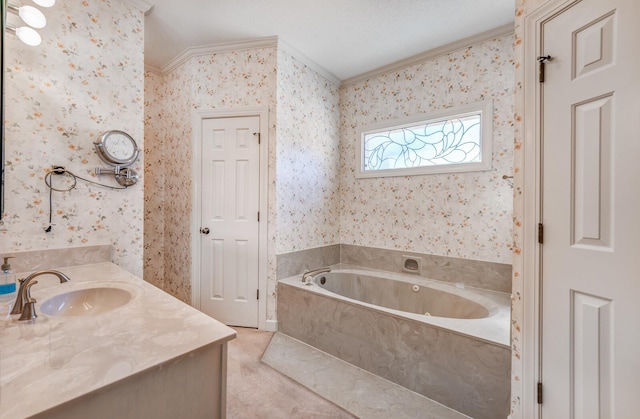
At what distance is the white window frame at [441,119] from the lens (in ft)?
7.44

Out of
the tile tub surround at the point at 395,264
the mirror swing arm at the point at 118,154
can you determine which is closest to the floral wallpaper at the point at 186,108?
the tile tub surround at the point at 395,264

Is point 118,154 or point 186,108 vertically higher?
point 186,108

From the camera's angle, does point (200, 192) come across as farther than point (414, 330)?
Yes

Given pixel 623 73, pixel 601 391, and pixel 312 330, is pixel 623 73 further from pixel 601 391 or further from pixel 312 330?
pixel 312 330

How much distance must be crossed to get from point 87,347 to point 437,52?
3.01 m

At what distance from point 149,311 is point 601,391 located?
1627 millimetres

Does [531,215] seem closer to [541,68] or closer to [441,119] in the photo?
[541,68]

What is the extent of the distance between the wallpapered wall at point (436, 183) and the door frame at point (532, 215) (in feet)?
3.71

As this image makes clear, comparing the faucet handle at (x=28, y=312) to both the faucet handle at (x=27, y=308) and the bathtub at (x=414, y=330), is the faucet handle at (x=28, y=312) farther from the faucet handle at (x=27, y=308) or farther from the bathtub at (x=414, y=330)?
the bathtub at (x=414, y=330)

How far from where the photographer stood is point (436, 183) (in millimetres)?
2547

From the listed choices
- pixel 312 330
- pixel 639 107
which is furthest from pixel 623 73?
pixel 312 330

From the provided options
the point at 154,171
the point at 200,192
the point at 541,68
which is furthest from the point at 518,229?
the point at 154,171

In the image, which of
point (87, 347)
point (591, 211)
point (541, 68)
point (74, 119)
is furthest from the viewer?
point (74, 119)

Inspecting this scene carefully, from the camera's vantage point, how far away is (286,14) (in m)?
2.10
